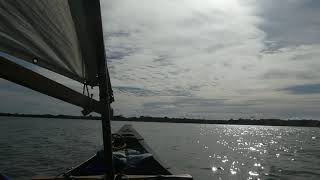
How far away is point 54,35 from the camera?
454 centimetres

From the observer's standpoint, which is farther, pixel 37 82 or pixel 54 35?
pixel 54 35

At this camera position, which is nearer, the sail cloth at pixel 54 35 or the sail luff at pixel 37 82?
the sail luff at pixel 37 82

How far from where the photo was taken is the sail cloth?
3.88 m

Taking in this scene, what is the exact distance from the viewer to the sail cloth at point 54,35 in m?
3.88

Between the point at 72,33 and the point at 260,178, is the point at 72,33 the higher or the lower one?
the higher one

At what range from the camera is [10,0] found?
12.3 feet

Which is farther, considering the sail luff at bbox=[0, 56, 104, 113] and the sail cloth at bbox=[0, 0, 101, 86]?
the sail cloth at bbox=[0, 0, 101, 86]

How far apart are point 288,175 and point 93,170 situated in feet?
82.8

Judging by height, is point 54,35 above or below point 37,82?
above

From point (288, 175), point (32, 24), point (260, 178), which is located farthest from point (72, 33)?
point (288, 175)

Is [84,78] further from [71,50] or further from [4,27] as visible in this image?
[4,27]

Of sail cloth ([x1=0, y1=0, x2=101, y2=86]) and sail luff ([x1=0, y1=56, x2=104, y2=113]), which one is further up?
sail cloth ([x1=0, y1=0, x2=101, y2=86])

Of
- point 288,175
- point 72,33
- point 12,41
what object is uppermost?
point 72,33

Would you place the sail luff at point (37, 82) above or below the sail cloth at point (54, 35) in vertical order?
below
